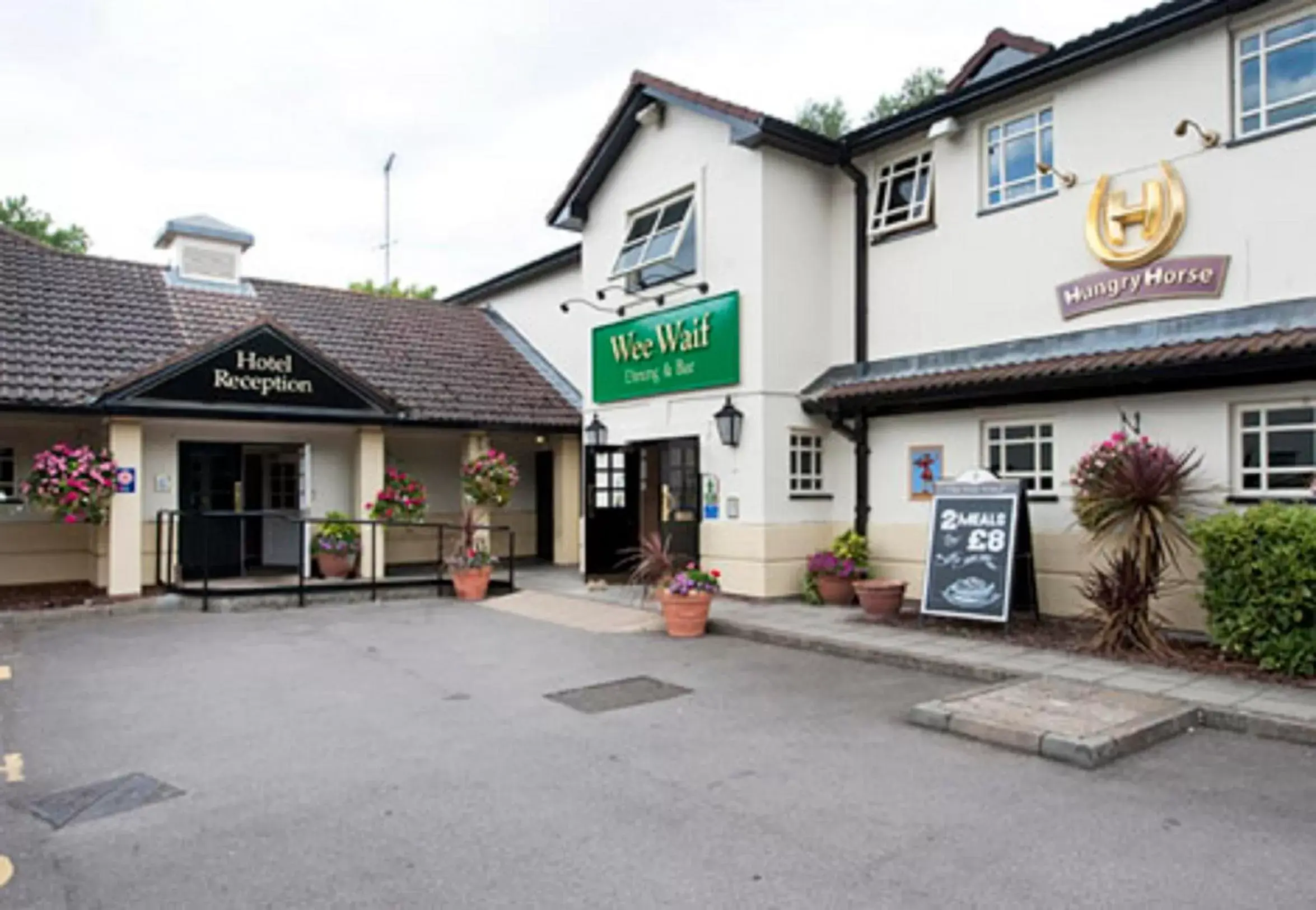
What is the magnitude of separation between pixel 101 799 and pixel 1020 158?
10.2 metres

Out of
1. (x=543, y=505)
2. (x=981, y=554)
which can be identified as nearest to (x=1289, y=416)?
(x=981, y=554)

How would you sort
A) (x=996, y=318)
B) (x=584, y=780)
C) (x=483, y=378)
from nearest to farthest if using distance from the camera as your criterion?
(x=584, y=780) < (x=996, y=318) < (x=483, y=378)

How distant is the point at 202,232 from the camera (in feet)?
49.3

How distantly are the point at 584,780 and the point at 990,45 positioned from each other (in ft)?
36.2

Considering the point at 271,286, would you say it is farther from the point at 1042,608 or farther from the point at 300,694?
the point at 1042,608

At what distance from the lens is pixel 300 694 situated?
709 cm

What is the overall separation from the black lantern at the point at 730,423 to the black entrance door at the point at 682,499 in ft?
2.46

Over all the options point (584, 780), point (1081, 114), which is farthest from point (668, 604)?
point (1081, 114)

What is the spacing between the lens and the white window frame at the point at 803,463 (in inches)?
452

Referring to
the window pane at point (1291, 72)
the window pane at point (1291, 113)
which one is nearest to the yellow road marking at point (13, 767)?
the window pane at point (1291, 113)

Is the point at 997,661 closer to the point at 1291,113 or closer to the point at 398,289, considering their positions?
the point at 1291,113

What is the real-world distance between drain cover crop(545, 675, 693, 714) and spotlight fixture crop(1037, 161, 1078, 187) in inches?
255

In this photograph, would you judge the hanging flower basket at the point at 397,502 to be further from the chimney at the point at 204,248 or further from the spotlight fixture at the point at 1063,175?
the spotlight fixture at the point at 1063,175

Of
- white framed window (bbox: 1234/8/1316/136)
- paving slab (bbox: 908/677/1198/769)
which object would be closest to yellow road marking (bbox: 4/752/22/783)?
paving slab (bbox: 908/677/1198/769)
